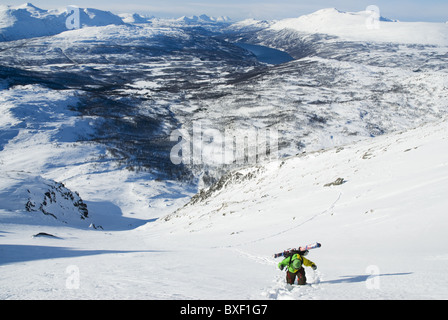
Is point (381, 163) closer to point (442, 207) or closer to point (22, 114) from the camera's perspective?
point (442, 207)

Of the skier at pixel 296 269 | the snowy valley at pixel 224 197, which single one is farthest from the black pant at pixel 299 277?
the snowy valley at pixel 224 197

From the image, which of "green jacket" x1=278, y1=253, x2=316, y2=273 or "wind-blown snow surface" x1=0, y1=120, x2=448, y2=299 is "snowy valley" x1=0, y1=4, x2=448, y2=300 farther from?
"green jacket" x1=278, y1=253, x2=316, y2=273

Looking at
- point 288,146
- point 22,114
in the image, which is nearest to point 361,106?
point 288,146

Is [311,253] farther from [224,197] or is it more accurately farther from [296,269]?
[224,197]

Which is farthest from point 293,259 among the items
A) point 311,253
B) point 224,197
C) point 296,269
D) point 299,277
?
point 224,197

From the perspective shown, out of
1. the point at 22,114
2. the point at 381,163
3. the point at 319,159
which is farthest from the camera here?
the point at 22,114

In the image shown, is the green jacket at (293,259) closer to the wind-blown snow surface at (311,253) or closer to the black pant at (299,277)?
the black pant at (299,277)
